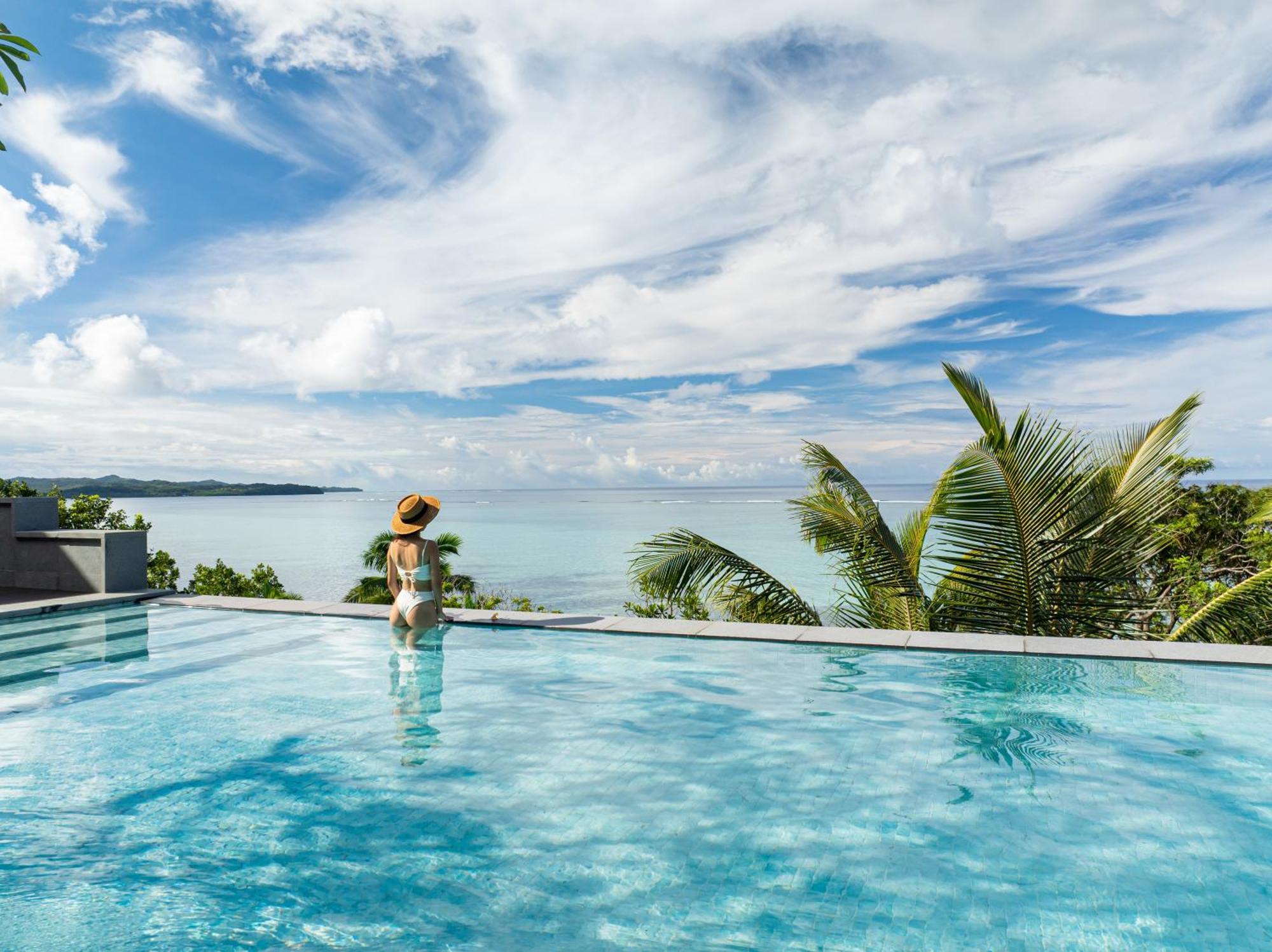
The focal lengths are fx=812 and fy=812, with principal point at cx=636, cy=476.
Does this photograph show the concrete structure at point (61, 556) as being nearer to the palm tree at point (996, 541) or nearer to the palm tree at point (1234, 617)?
the palm tree at point (996, 541)

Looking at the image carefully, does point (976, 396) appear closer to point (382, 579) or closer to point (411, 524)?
point (411, 524)

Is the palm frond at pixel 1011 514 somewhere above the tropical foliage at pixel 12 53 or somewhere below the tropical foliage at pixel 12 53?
below

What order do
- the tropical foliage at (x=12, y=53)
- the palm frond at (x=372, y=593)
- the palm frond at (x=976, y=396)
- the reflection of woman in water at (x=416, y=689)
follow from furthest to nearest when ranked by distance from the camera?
1. the palm frond at (x=372, y=593)
2. the palm frond at (x=976, y=396)
3. the reflection of woman in water at (x=416, y=689)
4. the tropical foliage at (x=12, y=53)

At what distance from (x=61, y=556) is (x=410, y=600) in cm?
550

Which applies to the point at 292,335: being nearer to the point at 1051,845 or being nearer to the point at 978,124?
the point at 978,124

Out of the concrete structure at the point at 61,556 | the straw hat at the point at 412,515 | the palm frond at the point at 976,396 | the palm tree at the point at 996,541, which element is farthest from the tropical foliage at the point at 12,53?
the concrete structure at the point at 61,556

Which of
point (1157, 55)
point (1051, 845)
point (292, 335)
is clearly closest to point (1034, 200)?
point (1157, 55)

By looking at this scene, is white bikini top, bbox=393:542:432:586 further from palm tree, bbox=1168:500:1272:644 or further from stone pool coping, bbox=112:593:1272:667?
palm tree, bbox=1168:500:1272:644

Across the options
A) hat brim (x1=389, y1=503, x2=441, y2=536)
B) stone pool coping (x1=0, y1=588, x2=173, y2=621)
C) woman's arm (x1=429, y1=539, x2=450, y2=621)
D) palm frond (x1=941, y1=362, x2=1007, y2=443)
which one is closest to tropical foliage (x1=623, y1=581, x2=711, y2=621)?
woman's arm (x1=429, y1=539, x2=450, y2=621)

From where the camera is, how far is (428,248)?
60.1 feet

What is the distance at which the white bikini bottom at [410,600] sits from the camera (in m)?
7.48

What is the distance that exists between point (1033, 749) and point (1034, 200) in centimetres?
1374

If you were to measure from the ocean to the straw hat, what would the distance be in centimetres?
245

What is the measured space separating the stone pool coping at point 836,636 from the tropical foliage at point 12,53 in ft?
20.4
